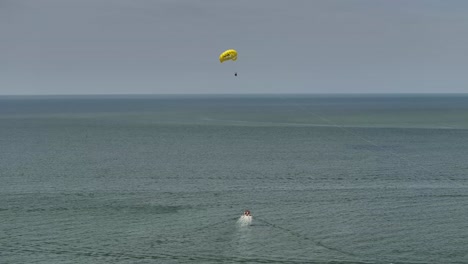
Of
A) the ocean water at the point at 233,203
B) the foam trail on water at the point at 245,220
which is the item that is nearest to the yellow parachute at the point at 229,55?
the ocean water at the point at 233,203

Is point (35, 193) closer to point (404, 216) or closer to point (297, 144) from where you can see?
point (404, 216)

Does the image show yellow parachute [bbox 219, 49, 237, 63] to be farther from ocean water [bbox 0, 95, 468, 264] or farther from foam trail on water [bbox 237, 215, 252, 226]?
foam trail on water [bbox 237, 215, 252, 226]

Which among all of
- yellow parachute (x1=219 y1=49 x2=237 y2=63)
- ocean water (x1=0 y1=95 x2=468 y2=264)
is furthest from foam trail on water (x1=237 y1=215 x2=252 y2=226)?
yellow parachute (x1=219 y1=49 x2=237 y2=63)

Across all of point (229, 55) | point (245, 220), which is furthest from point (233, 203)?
point (229, 55)

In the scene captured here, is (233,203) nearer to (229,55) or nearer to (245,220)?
(245,220)

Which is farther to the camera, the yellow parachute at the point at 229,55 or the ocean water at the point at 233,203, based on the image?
the yellow parachute at the point at 229,55

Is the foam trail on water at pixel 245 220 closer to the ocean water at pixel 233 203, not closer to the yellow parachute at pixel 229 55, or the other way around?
the ocean water at pixel 233 203

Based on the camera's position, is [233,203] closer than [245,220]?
No

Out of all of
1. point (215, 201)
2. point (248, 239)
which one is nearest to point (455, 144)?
point (215, 201)
